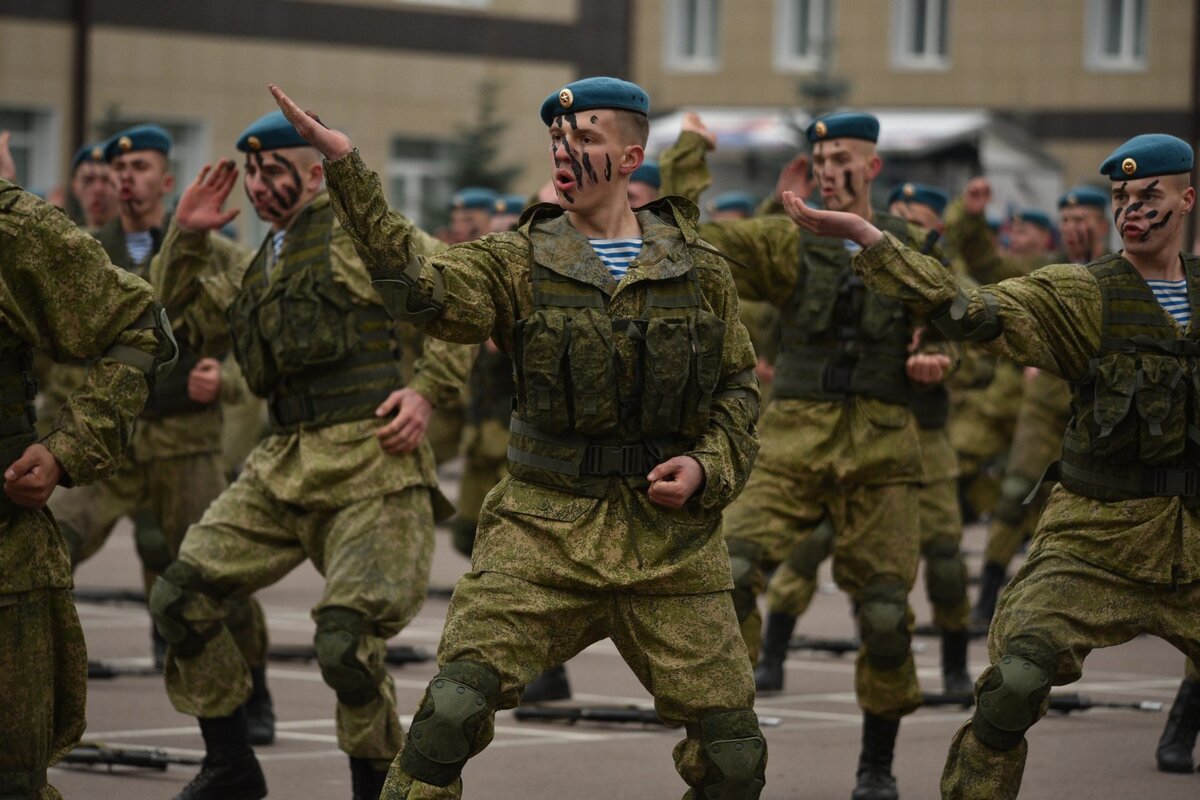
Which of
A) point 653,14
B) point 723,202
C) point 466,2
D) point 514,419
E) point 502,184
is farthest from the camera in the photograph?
point 653,14

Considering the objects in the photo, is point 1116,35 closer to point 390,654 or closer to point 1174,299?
point 390,654

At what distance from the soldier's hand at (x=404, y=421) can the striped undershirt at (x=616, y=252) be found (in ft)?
5.87

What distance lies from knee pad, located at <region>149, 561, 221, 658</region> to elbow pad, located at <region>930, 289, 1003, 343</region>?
2.70 m

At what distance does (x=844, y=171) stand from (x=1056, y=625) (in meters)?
2.44

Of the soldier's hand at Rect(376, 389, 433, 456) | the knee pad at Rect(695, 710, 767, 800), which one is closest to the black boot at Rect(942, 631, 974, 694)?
the soldier's hand at Rect(376, 389, 433, 456)

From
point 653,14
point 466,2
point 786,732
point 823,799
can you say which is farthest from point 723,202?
point 653,14

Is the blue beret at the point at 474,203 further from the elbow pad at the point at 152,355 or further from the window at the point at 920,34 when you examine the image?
the window at the point at 920,34

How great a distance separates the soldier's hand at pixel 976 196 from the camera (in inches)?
386

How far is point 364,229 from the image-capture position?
5668 mm

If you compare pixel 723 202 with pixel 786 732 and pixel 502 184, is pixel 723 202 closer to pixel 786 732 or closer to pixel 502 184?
pixel 786 732

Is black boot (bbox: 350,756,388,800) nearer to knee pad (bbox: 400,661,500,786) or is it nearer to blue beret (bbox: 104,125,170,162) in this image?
knee pad (bbox: 400,661,500,786)

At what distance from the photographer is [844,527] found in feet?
27.8

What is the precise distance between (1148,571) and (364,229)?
8.42 ft

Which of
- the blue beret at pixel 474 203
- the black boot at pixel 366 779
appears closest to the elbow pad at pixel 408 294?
the black boot at pixel 366 779
